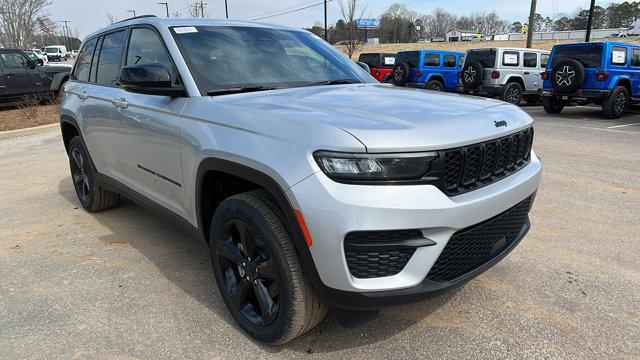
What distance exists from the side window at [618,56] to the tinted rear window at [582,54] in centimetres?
32

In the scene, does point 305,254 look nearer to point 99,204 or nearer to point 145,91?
point 145,91

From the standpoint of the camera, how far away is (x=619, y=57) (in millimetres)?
12008

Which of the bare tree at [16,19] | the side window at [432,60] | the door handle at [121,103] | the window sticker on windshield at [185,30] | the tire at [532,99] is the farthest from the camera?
the bare tree at [16,19]

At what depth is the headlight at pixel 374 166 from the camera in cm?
200

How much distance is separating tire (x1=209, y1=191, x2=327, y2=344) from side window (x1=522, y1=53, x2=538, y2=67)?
607 inches

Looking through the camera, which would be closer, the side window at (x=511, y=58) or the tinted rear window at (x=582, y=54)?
the tinted rear window at (x=582, y=54)

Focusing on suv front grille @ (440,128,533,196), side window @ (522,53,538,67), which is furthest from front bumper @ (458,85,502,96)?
suv front grille @ (440,128,533,196)

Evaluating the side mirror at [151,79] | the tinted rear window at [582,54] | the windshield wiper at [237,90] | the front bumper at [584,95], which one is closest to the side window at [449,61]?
the tinted rear window at [582,54]

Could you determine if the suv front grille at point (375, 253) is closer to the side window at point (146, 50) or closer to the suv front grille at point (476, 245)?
the suv front grille at point (476, 245)

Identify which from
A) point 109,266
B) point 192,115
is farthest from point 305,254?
point 109,266

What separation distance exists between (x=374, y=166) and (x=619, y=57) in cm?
1272

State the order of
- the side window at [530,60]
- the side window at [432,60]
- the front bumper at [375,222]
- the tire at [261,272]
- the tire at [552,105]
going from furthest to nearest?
the side window at [432,60]
the side window at [530,60]
the tire at [552,105]
the tire at [261,272]
the front bumper at [375,222]

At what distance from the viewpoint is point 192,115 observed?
2.76m

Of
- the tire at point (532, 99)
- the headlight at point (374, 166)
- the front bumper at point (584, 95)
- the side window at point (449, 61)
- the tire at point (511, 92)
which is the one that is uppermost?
the headlight at point (374, 166)
